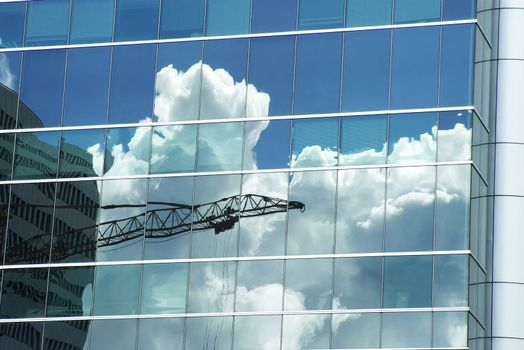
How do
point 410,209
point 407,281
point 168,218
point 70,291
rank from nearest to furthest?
1. point 407,281
2. point 410,209
3. point 168,218
4. point 70,291

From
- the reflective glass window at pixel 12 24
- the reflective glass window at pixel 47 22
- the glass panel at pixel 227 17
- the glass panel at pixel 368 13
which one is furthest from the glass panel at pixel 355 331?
the reflective glass window at pixel 12 24

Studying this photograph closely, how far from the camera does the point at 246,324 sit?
44.6m

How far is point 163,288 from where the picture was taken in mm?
45594

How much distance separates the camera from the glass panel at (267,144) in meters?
45.8

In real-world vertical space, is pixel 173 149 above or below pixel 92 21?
below

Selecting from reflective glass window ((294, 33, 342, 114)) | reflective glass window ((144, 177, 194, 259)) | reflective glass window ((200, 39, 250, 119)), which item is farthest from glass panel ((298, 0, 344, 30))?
reflective glass window ((144, 177, 194, 259))

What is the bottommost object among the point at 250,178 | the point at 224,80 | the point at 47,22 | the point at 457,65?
the point at 250,178

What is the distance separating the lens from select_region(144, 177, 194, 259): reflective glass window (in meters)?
45.8

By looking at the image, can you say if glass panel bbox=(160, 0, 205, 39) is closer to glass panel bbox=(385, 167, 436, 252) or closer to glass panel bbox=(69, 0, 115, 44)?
glass panel bbox=(69, 0, 115, 44)

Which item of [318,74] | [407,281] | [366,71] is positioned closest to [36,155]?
[318,74]

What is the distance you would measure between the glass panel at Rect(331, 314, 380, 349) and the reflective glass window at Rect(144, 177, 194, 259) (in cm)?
534

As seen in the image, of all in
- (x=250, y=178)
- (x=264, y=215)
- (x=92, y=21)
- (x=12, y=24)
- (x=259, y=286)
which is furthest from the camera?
(x=12, y=24)

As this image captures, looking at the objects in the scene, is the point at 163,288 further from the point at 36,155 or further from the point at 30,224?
the point at 36,155

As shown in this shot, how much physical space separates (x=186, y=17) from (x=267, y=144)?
5367 mm
